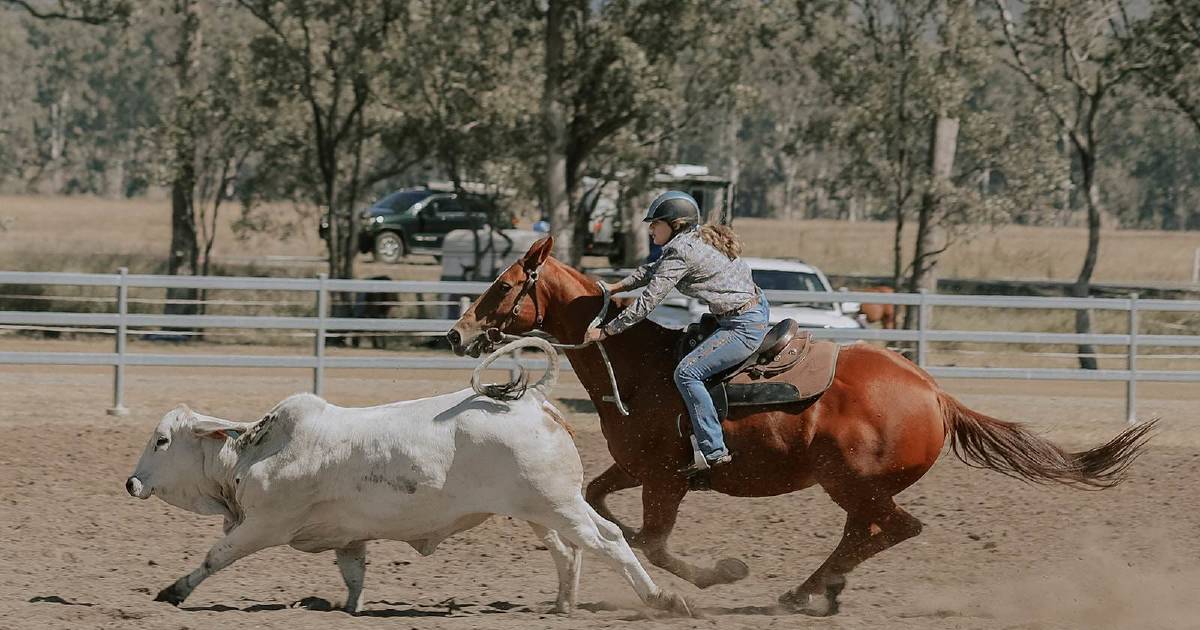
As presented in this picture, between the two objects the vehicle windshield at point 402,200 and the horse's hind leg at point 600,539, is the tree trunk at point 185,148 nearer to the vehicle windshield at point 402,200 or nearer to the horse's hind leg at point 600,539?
the vehicle windshield at point 402,200

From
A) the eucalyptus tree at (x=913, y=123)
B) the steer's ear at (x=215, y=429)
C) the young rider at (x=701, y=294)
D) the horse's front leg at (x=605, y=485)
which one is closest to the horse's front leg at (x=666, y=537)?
the young rider at (x=701, y=294)

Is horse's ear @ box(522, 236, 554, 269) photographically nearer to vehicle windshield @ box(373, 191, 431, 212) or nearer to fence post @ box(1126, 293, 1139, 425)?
fence post @ box(1126, 293, 1139, 425)

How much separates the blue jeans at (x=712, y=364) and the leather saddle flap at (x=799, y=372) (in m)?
0.13

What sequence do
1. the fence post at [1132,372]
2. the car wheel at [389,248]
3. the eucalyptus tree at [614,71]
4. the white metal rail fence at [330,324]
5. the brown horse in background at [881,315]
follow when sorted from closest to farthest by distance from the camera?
the white metal rail fence at [330,324] < the fence post at [1132,372] < the brown horse in background at [881,315] < the eucalyptus tree at [614,71] < the car wheel at [389,248]

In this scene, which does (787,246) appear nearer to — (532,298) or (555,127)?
(555,127)

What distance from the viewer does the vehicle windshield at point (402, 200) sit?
39.2 m

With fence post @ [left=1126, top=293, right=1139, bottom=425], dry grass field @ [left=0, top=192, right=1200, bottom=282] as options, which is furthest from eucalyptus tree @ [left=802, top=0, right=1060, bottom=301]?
fence post @ [left=1126, top=293, right=1139, bottom=425]

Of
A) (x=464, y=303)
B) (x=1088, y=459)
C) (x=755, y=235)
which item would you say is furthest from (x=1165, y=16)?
(x=755, y=235)

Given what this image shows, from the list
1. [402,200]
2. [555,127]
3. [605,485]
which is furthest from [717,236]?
[402,200]

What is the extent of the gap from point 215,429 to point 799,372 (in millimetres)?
3007

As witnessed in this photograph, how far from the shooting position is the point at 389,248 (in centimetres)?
3862

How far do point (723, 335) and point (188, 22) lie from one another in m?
22.1

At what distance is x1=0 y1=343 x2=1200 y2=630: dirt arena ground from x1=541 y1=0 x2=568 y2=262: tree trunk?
38.5ft

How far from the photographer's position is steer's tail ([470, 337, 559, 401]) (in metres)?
7.16
